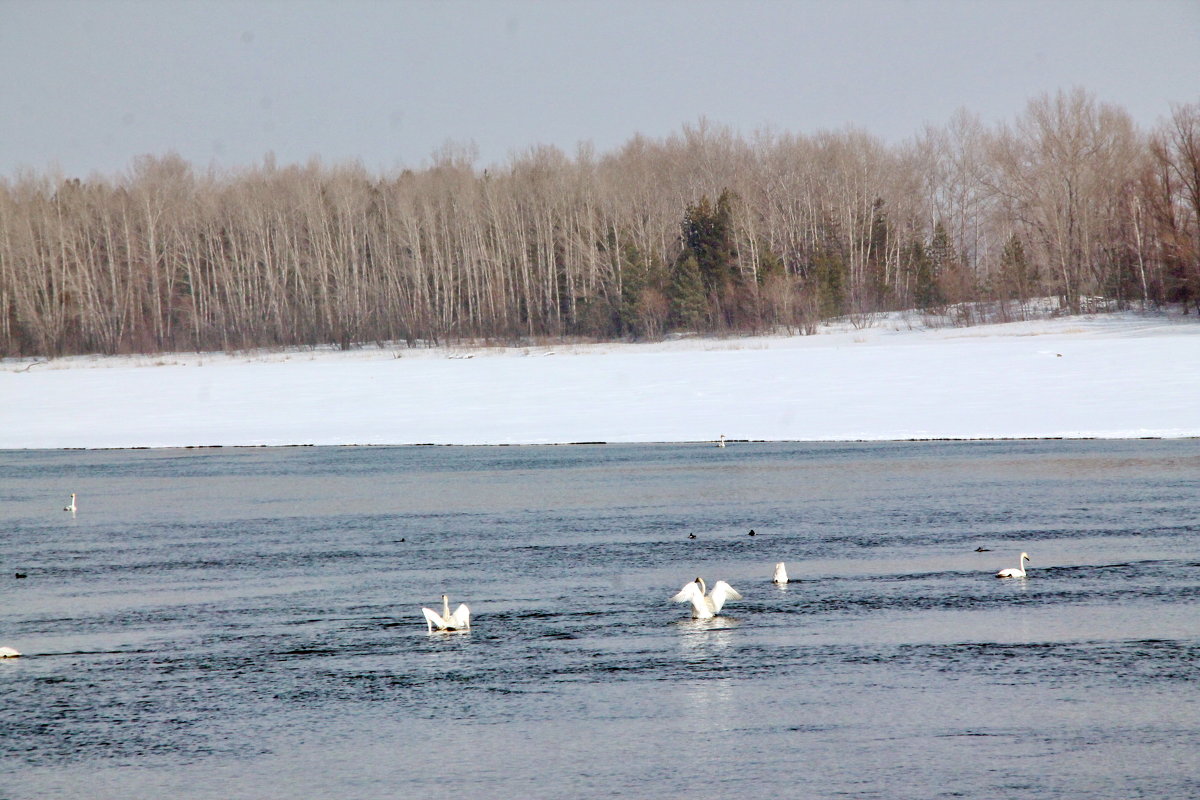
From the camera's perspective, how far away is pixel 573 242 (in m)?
69.5

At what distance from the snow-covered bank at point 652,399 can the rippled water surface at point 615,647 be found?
305 inches

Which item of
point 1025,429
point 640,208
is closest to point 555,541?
point 1025,429

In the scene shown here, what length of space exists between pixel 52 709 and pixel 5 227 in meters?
75.2

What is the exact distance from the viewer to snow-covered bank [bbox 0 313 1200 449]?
2284cm

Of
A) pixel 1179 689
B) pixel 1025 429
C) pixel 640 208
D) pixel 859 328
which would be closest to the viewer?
pixel 1179 689

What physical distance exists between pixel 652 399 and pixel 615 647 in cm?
2017

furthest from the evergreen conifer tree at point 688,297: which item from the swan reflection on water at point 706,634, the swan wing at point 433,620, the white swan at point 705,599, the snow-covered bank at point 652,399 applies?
the swan wing at point 433,620

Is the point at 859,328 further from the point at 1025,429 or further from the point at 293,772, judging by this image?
the point at 293,772

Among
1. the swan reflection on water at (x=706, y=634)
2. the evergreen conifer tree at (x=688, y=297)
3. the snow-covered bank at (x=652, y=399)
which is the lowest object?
the swan reflection on water at (x=706, y=634)

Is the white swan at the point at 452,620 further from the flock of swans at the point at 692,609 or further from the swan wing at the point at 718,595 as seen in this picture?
the swan wing at the point at 718,595

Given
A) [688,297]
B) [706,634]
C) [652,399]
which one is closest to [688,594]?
[706,634]

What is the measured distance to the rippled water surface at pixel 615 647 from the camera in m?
5.39

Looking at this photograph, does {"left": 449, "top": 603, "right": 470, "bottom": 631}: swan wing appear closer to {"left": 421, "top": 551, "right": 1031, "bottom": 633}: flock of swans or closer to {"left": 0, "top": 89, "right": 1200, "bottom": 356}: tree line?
{"left": 421, "top": 551, "right": 1031, "bottom": 633}: flock of swans

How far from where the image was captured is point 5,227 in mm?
74500
